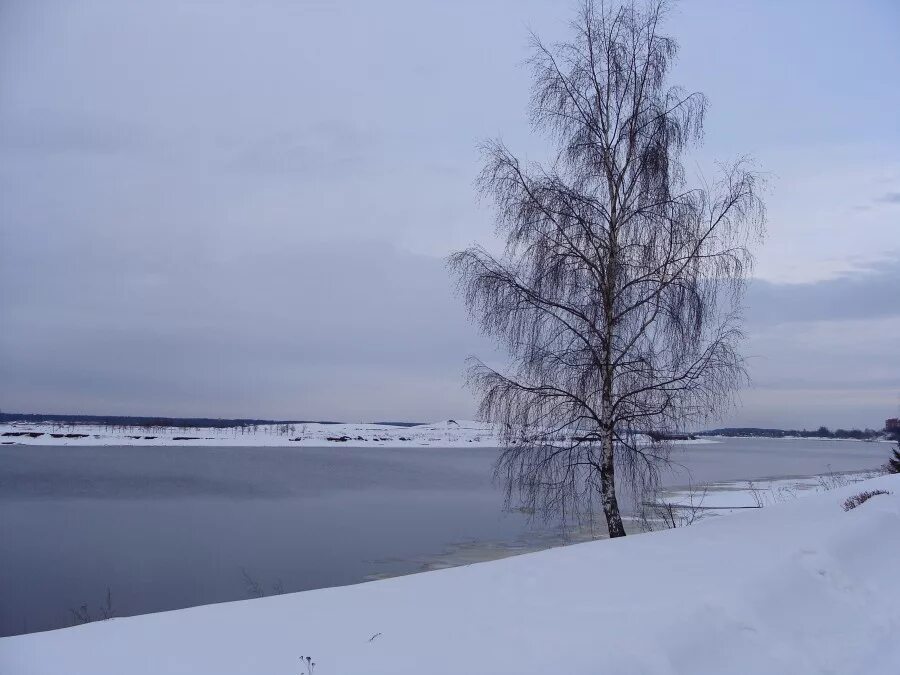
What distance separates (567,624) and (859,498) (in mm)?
6668

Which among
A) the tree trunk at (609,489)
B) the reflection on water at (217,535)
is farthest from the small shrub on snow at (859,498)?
the tree trunk at (609,489)

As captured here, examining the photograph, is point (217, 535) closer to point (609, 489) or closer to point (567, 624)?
point (609, 489)

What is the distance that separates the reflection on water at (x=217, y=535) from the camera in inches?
472

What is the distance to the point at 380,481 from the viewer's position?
32.1 metres

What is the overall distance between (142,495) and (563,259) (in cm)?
1994

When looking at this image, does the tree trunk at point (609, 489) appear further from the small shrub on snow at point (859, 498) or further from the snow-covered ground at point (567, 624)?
the snow-covered ground at point (567, 624)

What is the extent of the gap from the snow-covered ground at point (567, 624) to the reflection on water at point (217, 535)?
5.07 m

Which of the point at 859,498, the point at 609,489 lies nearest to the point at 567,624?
the point at 609,489

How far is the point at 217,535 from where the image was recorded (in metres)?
17.0

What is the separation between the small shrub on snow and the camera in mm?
9252

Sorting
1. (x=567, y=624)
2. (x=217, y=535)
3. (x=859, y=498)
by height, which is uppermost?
(x=859, y=498)

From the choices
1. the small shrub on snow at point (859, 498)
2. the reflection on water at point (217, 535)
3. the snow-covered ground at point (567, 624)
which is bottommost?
the reflection on water at point (217, 535)

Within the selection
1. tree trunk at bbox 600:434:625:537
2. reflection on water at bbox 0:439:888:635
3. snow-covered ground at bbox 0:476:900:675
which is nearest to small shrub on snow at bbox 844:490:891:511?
snow-covered ground at bbox 0:476:900:675

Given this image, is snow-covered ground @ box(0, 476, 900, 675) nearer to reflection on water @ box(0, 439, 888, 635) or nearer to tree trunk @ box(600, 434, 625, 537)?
tree trunk @ box(600, 434, 625, 537)
